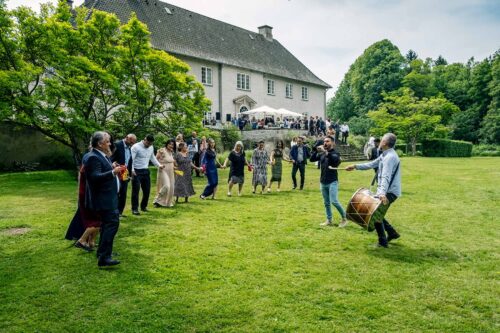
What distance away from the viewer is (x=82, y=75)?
50.1 feet

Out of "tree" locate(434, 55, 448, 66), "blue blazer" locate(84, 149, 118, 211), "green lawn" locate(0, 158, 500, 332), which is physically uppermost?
"tree" locate(434, 55, 448, 66)

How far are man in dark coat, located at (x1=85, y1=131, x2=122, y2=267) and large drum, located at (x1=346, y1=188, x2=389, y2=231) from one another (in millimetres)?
3854

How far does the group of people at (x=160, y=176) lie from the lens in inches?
227

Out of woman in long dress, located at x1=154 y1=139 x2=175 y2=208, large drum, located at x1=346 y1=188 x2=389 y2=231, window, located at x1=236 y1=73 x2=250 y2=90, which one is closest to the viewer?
large drum, located at x1=346 y1=188 x2=389 y2=231

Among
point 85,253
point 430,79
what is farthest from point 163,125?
point 430,79

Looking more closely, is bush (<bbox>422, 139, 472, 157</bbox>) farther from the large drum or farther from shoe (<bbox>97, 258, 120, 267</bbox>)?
shoe (<bbox>97, 258, 120, 267</bbox>)

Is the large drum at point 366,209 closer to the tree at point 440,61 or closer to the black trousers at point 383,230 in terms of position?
the black trousers at point 383,230

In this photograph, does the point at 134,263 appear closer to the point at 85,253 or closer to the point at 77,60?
the point at 85,253

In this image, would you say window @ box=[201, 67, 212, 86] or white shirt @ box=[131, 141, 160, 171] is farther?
window @ box=[201, 67, 212, 86]

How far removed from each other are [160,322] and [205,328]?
0.51m

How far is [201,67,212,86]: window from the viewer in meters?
32.4

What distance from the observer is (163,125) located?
63.1ft

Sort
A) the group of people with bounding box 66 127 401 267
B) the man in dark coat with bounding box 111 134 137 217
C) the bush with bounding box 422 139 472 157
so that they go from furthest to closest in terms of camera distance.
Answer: the bush with bounding box 422 139 472 157
the man in dark coat with bounding box 111 134 137 217
the group of people with bounding box 66 127 401 267

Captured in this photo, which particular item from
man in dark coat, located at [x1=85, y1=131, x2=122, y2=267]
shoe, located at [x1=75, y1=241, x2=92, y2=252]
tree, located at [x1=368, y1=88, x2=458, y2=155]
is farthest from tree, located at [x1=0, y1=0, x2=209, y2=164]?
tree, located at [x1=368, y1=88, x2=458, y2=155]
